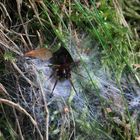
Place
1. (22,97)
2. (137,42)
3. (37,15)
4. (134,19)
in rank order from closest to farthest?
1. (22,97)
2. (37,15)
3. (137,42)
4. (134,19)

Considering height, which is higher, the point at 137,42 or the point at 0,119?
the point at 137,42

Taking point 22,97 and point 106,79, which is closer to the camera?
point 22,97

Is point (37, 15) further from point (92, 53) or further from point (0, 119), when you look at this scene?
point (0, 119)

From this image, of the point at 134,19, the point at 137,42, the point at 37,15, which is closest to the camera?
the point at 37,15

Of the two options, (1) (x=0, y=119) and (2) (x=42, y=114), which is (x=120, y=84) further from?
(1) (x=0, y=119)

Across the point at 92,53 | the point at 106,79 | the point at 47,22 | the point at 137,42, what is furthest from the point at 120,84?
the point at 47,22

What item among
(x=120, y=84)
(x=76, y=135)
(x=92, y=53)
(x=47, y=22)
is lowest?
(x=76, y=135)
